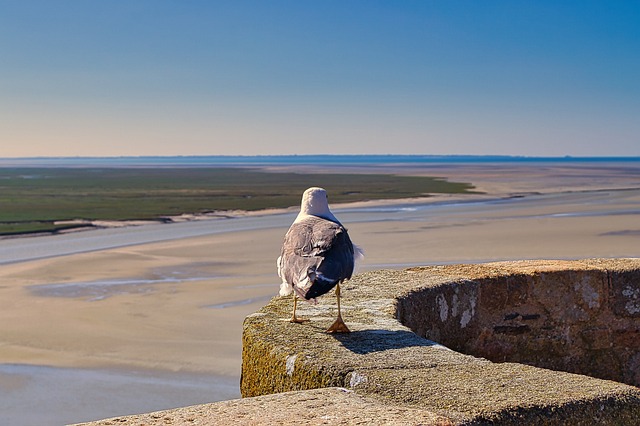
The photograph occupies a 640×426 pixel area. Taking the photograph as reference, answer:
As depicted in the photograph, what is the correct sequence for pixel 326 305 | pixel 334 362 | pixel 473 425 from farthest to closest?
pixel 326 305 → pixel 334 362 → pixel 473 425

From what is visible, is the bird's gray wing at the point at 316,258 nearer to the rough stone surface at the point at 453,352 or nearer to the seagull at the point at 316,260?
the seagull at the point at 316,260

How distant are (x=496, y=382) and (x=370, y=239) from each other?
66.2ft

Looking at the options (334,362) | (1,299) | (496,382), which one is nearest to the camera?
(496,382)

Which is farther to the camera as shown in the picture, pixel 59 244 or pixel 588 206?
pixel 588 206

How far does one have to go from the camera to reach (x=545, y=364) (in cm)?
457

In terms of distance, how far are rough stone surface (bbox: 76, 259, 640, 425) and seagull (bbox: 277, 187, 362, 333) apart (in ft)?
0.60

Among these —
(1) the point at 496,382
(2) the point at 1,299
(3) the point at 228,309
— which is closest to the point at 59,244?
(2) the point at 1,299

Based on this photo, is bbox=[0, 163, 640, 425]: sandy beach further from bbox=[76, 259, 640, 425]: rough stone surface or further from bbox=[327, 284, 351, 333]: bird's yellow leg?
bbox=[327, 284, 351, 333]: bird's yellow leg

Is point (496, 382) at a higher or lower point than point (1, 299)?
higher

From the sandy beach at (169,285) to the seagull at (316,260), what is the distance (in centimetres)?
517

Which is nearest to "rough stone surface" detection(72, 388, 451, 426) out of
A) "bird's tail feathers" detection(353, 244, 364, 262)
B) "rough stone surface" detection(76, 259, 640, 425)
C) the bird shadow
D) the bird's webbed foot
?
"rough stone surface" detection(76, 259, 640, 425)

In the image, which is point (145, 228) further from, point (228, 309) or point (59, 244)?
point (228, 309)

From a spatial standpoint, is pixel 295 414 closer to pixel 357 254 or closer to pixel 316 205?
pixel 357 254

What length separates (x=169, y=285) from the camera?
52.8ft
